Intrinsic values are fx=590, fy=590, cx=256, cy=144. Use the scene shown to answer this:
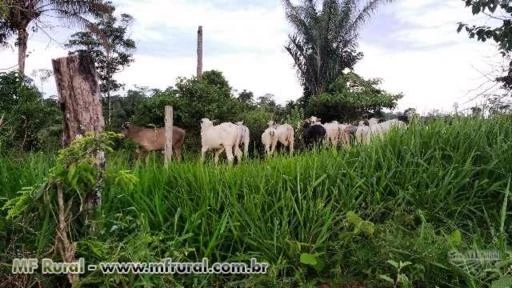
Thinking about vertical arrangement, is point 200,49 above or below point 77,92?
above

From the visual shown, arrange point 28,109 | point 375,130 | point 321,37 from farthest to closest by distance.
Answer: point 321,37 < point 28,109 < point 375,130

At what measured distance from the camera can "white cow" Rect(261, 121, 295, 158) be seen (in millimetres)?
10219

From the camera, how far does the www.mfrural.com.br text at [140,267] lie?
Answer: 11.3ft

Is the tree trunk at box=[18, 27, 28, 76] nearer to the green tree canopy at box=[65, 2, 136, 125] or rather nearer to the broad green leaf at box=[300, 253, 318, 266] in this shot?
the green tree canopy at box=[65, 2, 136, 125]

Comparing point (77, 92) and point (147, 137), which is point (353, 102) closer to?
point (147, 137)

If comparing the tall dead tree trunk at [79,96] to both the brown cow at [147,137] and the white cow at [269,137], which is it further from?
the brown cow at [147,137]

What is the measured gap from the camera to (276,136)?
10.4 m

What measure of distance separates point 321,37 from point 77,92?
20.0 metres

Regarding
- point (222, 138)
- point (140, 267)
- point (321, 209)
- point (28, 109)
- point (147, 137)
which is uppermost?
point (28, 109)

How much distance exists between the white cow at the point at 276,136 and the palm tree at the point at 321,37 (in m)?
12.2

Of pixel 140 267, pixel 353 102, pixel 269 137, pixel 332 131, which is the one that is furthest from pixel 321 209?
pixel 353 102

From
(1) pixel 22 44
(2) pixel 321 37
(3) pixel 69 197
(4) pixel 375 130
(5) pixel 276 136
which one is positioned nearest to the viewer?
(3) pixel 69 197

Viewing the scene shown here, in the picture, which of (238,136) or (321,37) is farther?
(321,37)

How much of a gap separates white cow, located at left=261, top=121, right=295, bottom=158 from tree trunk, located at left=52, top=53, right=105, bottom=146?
6.21m
